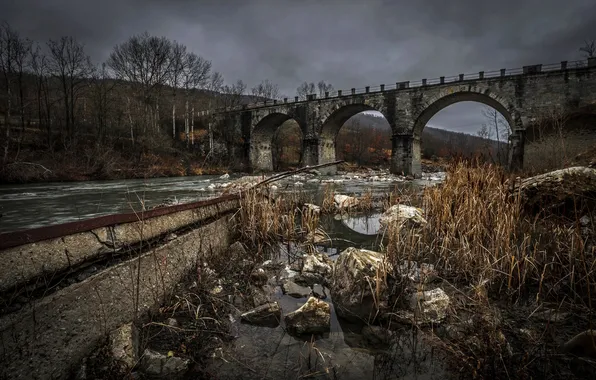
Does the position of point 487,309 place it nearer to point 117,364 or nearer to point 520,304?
point 520,304

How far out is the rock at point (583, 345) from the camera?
1.38 m

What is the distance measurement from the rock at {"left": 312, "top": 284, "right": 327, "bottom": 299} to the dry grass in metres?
0.65

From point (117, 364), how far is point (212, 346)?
0.47m

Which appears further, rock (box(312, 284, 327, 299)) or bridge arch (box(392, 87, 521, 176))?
bridge arch (box(392, 87, 521, 176))

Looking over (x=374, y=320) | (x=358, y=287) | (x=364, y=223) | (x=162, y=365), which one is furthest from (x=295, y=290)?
(x=364, y=223)

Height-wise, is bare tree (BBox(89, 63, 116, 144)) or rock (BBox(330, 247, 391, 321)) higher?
bare tree (BBox(89, 63, 116, 144))

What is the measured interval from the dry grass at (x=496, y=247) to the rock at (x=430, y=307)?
0.40 metres

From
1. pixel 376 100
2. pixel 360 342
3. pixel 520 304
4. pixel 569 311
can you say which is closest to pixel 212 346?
pixel 360 342

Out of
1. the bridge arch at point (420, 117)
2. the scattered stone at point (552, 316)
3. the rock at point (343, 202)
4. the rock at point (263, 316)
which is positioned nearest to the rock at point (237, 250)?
the rock at point (263, 316)

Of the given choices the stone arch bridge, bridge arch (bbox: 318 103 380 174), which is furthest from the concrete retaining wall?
bridge arch (bbox: 318 103 380 174)

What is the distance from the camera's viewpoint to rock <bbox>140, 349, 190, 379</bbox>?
1347 millimetres

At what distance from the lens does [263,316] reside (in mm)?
1862

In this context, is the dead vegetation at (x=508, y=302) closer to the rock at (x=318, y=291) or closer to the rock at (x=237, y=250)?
the rock at (x=318, y=291)

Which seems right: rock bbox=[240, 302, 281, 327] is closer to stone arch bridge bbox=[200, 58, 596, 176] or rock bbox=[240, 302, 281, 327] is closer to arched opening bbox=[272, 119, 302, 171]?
stone arch bridge bbox=[200, 58, 596, 176]
